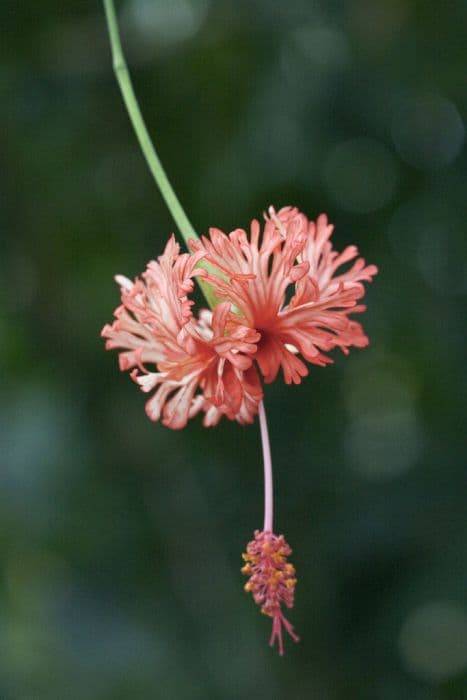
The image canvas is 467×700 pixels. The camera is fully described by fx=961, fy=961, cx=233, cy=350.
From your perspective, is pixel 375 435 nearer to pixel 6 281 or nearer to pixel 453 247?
pixel 453 247

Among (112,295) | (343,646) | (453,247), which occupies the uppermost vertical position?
(112,295)

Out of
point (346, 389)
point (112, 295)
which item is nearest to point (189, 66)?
point (112, 295)

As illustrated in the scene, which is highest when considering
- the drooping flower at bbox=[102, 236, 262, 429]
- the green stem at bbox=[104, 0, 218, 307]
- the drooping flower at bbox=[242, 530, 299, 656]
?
the green stem at bbox=[104, 0, 218, 307]

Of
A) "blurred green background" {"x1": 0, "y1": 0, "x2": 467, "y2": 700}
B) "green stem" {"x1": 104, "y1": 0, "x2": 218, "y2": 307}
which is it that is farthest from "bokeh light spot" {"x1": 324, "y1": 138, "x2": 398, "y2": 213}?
"green stem" {"x1": 104, "y1": 0, "x2": 218, "y2": 307}

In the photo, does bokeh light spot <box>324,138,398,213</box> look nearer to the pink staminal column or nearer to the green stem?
the green stem

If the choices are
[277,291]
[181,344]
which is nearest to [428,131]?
[277,291]

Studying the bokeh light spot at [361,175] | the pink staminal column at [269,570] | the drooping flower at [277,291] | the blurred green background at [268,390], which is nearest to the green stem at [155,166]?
the drooping flower at [277,291]

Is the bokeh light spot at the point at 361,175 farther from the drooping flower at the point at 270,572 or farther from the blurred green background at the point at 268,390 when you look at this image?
the drooping flower at the point at 270,572
